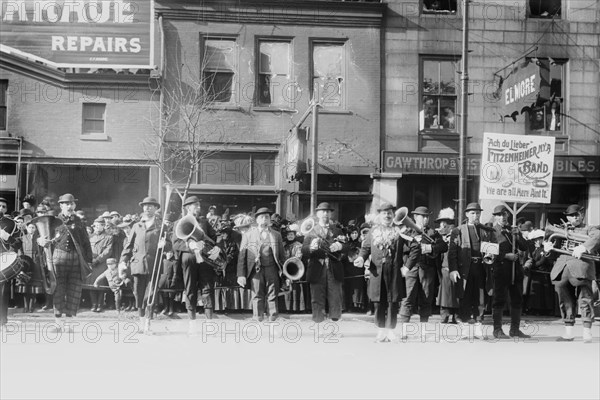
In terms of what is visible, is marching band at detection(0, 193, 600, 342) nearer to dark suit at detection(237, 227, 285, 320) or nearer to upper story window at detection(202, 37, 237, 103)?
dark suit at detection(237, 227, 285, 320)

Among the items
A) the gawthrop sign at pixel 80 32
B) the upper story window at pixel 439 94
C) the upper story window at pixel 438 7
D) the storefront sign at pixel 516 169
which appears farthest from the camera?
the upper story window at pixel 438 7

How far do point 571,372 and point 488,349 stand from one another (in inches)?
65.8

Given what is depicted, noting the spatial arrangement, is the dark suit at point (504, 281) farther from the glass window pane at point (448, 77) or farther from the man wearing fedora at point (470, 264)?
the glass window pane at point (448, 77)

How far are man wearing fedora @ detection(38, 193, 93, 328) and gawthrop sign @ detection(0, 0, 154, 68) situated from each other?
5827mm

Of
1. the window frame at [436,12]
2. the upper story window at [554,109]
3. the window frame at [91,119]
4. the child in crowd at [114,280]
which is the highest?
the window frame at [436,12]

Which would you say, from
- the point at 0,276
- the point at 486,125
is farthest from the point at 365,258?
the point at 486,125

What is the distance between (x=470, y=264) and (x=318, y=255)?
233cm

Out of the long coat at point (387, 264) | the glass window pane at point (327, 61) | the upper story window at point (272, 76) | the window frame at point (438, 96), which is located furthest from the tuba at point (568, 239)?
the upper story window at point (272, 76)

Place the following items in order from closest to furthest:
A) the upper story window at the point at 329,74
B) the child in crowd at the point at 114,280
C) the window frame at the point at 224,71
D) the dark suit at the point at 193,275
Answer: the dark suit at the point at 193,275 → the child in crowd at the point at 114,280 → the window frame at the point at 224,71 → the upper story window at the point at 329,74

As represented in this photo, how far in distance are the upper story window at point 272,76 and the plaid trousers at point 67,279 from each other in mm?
8562

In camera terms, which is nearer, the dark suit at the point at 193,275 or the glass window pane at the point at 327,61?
the dark suit at the point at 193,275

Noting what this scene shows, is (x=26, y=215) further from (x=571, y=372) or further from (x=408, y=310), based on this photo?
(x=571, y=372)

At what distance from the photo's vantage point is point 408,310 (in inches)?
409

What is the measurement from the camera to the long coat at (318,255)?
438 inches
